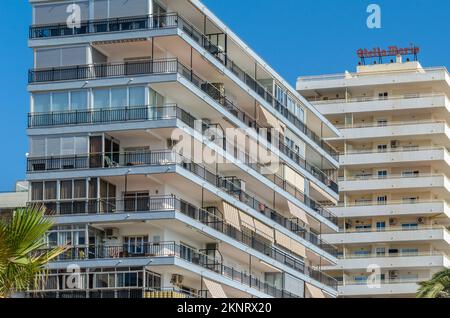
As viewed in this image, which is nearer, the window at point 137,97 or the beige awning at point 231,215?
the window at point 137,97

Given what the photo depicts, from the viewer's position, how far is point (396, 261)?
127500 mm

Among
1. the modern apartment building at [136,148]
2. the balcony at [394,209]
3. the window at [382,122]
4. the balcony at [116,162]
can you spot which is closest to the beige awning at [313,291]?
the modern apartment building at [136,148]

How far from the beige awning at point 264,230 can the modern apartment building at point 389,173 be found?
40.3 m

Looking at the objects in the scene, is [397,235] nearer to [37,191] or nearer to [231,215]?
[231,215]

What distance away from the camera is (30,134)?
75.4 m

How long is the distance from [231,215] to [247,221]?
11.8 feet

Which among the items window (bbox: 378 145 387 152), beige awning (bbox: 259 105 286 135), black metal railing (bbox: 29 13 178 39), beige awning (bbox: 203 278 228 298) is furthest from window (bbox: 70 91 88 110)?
window (bbox: 378 145 387 152)

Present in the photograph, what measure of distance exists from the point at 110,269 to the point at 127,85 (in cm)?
1146

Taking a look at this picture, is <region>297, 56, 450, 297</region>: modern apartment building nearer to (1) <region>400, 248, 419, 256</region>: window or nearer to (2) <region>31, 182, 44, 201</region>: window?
(1) <region>400, 248, 419, 256</region>: window

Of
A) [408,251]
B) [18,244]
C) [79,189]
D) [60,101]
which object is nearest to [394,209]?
[408,251]

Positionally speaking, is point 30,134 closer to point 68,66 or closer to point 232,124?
point 68,66

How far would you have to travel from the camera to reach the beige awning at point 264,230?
86.4 meters

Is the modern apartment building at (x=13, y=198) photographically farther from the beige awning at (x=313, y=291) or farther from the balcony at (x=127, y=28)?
the beige awning at (x=313, y=291)
